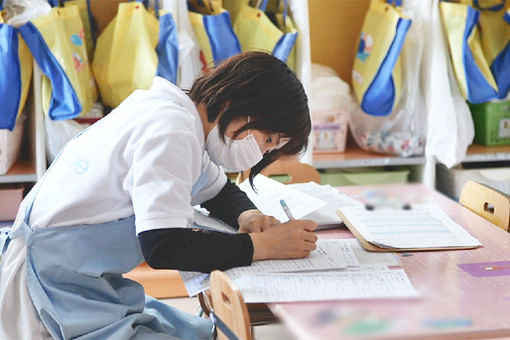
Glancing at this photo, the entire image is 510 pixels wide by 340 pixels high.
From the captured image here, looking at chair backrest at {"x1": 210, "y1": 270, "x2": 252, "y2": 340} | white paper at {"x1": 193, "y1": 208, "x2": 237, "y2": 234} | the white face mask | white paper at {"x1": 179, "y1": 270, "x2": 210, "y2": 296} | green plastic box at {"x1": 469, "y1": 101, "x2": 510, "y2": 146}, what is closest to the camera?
chair backrest at {"x1": 210, "y1": 270, "x2": 252, "y2": 340}

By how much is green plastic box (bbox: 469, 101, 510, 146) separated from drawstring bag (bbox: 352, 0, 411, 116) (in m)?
0.45

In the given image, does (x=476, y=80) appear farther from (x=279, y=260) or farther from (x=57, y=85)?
(x=279, y=260)

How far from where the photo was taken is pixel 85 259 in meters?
1.21

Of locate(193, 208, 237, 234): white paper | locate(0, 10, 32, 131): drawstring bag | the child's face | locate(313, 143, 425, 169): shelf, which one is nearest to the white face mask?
the child's face

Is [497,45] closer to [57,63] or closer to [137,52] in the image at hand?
[137,52]

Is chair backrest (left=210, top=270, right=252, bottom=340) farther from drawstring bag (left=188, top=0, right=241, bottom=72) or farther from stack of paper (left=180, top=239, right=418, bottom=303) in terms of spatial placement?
drawstring bag (left=188, top=0, right=241, bottom=72)

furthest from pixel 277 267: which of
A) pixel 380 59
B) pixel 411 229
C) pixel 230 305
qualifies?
pixel 380 59

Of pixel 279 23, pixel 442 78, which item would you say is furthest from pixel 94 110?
pixel 442 78

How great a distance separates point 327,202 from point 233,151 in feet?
1.48

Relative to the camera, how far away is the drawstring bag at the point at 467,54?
2.79 meters

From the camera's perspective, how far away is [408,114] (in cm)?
293

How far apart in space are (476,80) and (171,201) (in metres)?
2.11

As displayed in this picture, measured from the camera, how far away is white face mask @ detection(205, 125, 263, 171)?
1.25 metres

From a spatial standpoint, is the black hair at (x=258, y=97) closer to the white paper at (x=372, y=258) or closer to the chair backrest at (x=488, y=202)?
the white paper at (x=372, y=258)
